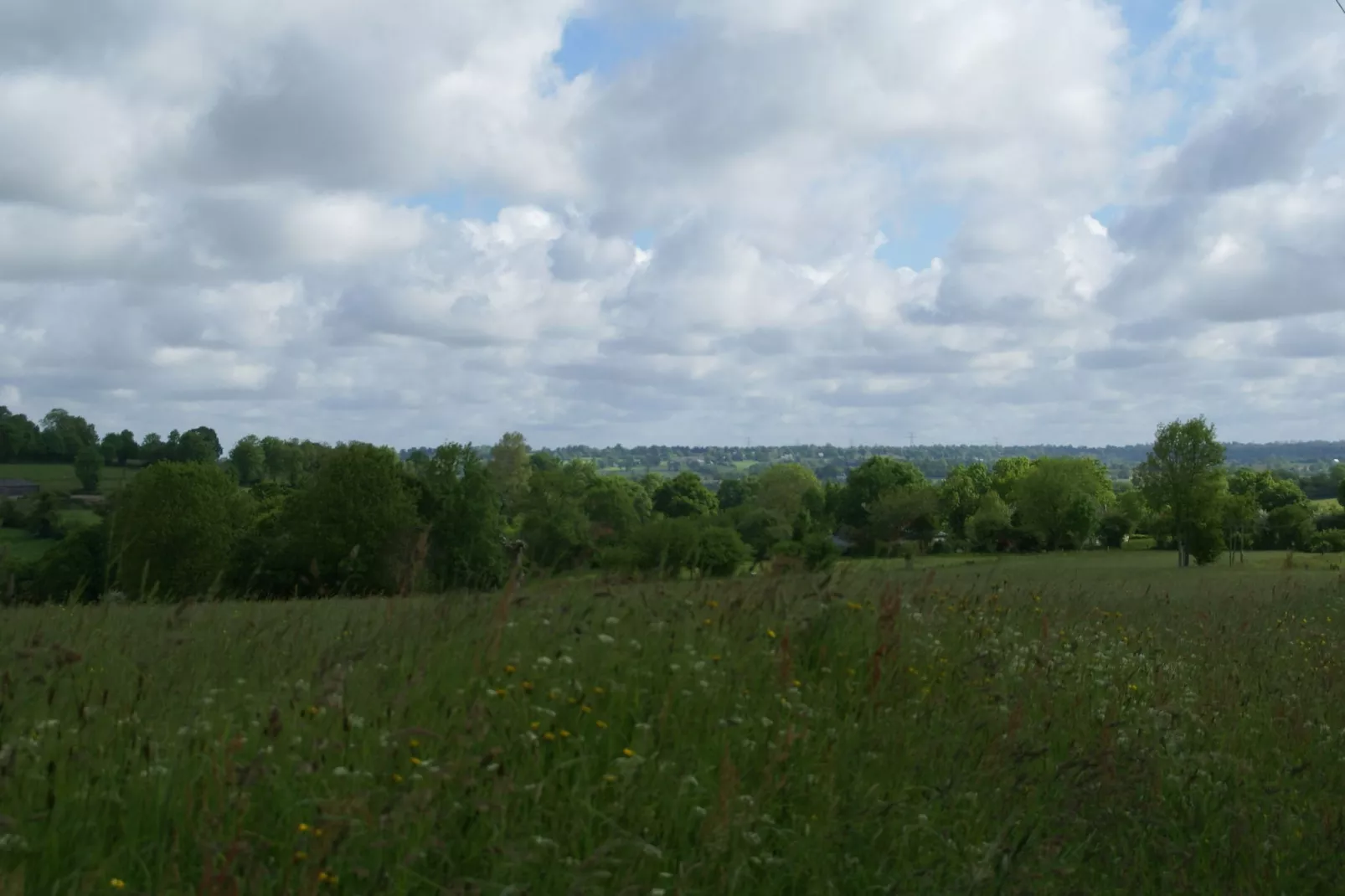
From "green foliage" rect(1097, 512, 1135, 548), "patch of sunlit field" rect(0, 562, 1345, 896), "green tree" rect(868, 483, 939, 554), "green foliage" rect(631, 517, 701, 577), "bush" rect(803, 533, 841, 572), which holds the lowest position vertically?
"green foliage" rect(1097, 512, 1135, 548)

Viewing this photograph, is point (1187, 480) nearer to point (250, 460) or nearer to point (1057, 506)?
point (1057, 506)

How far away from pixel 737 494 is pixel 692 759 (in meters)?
128

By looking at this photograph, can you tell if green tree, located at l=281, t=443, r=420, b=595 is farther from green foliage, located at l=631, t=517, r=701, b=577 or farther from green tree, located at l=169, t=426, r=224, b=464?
green foliage, located at l=631, t=517, r=701, b=577

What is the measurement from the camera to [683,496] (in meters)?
120

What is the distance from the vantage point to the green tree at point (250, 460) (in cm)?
8994

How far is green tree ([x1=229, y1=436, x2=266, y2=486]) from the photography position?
89.9 m

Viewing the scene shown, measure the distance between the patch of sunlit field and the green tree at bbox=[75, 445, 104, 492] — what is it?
6603 cm

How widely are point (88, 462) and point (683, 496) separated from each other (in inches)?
2425

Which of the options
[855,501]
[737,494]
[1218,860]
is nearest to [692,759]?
[1218,860]

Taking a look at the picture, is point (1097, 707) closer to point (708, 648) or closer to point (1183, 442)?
point (708, 648)

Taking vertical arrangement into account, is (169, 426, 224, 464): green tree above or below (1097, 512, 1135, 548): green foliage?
above

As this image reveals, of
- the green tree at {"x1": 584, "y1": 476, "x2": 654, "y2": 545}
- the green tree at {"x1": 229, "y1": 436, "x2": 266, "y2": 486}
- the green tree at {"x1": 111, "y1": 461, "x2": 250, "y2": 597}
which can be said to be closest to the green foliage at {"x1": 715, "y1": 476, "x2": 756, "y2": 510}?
the green tree at {"x1": 584, "y1": 476, "x2": 654, "y2": 545}

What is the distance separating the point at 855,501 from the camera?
396 feet

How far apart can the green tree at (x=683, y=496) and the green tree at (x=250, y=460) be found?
41.1m
